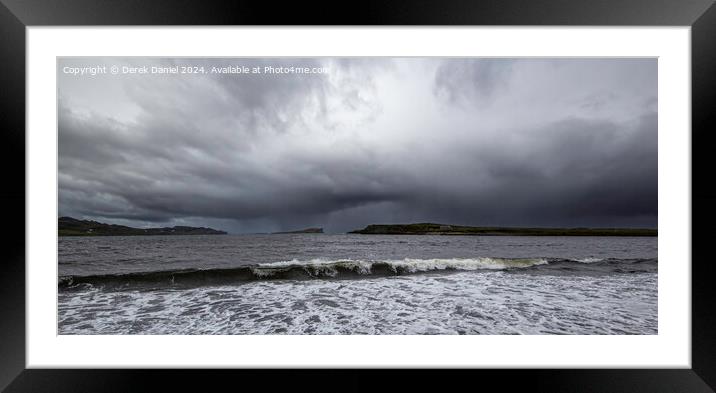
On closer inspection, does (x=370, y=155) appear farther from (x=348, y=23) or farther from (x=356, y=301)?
(x=348, y=23)

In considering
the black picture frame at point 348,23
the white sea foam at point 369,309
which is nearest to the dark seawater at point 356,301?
the white sea foam at point 369,309

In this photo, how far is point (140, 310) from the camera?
2471 mm

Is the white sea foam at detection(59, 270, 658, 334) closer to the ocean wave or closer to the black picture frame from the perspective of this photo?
the ocean wave

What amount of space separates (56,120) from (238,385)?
1.67 metres

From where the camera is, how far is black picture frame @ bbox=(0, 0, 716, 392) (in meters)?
1.18

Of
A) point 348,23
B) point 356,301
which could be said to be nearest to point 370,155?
point 356,301

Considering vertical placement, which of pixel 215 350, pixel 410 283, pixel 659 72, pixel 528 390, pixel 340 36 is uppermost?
pixel 340 36

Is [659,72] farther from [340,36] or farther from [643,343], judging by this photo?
[340,36]

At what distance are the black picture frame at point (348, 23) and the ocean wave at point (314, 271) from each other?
95.2 inches

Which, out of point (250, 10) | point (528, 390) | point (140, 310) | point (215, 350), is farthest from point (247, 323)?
point (250, 10)

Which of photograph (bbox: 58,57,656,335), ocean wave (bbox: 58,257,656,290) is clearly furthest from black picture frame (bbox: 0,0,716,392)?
ocean wave (bbox: 58,257,656,290)

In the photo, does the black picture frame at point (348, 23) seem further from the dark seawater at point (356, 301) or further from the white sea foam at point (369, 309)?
the white sea foam at point (369, 309)

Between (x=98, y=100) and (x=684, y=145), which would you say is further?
(x=98, y=100)

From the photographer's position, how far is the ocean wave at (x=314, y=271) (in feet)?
12.0
